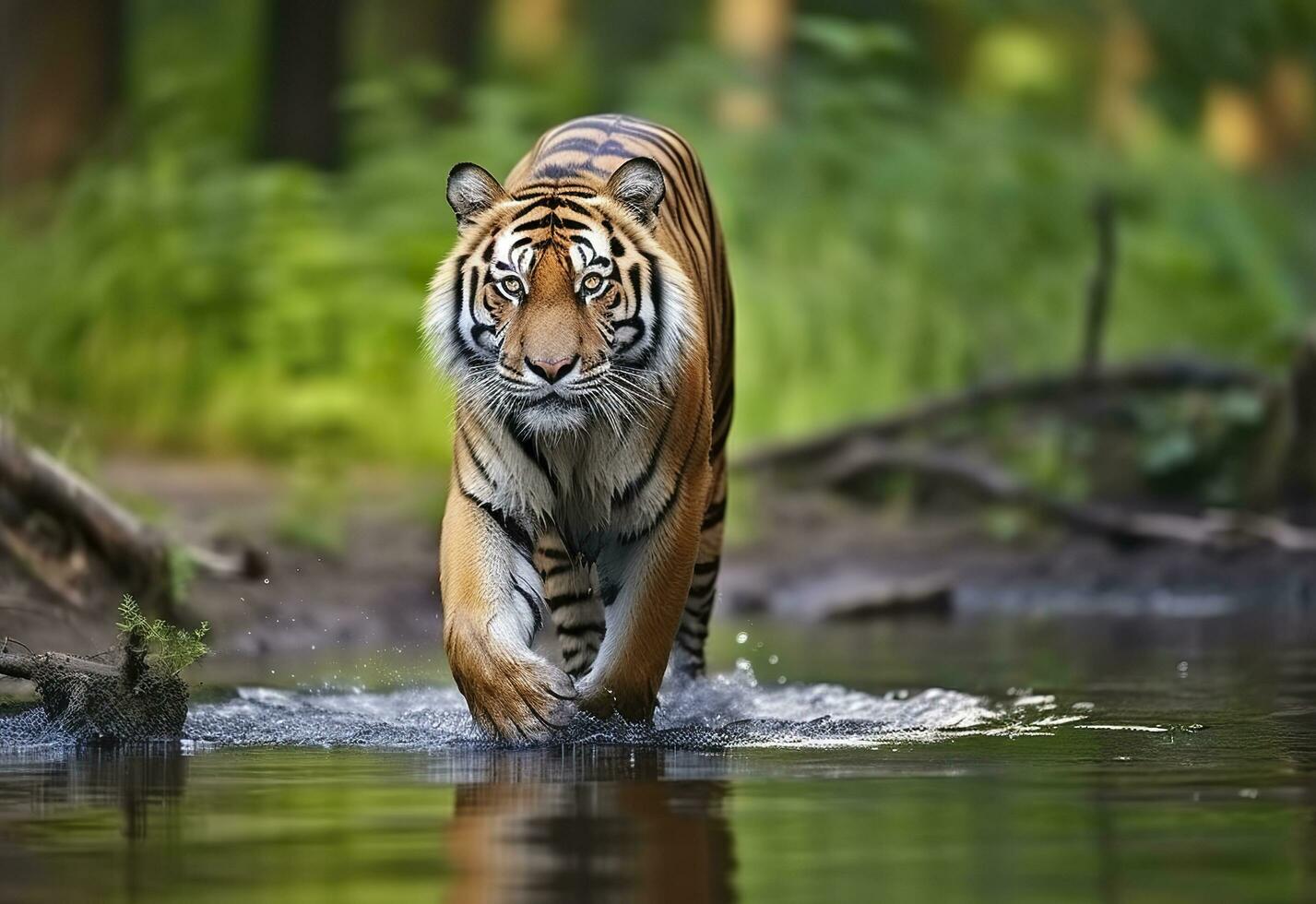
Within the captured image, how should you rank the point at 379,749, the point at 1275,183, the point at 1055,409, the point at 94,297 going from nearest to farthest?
the point at 379,749 < the point at 1055,409 < the point at 94,297 < the point at 1275,183

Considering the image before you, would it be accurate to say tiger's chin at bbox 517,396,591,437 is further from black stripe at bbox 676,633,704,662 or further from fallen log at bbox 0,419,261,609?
fallen log at bbox 0,419,261,609

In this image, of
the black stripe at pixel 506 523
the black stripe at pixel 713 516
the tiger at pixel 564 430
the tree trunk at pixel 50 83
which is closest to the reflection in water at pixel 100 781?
the tiger at pixel 564 430

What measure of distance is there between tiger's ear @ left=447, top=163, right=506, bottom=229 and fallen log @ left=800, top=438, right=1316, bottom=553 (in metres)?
6.71

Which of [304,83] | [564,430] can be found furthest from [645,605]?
[304,83]

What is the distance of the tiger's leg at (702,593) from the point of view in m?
7.63

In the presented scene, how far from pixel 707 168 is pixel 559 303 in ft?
38.7

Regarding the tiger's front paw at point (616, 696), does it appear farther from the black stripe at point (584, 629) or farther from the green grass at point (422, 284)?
the green grass at point (422, 284)

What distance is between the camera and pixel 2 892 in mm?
3451

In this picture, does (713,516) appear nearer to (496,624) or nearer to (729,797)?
(496,624)

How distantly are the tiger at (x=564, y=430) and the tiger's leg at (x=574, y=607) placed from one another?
412 mm

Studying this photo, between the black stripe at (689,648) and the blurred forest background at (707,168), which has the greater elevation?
the blurred forest background at (707,168)

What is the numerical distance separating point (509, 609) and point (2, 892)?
8.55 ft

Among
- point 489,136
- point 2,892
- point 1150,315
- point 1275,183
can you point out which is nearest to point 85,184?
point 489,136

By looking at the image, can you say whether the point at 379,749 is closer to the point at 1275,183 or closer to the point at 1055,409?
the point at 1055,409
